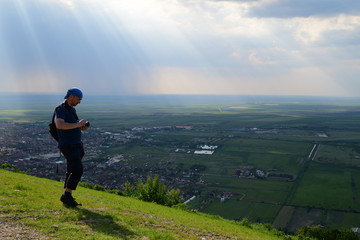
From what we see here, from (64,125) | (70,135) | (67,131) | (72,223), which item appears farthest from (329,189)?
(64,125)

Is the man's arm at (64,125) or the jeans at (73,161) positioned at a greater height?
the man's arm at (64,125)

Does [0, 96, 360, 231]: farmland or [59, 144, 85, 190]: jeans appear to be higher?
[59, 144, 85, 190]: jeans

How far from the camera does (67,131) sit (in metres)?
8.77

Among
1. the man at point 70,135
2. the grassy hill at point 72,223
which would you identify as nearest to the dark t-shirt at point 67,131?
the man at point 70,135

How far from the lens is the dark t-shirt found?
8.66 meters

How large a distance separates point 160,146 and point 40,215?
10260 centimetres

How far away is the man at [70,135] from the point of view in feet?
28.1

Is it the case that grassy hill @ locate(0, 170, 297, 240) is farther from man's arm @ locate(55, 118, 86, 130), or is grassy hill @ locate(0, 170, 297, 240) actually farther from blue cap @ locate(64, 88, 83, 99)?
blue cap @ locate(64, 88, 83, 99)

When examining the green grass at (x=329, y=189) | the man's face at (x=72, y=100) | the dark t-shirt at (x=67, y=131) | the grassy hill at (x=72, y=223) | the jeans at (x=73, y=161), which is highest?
the man's face at (x=72, y=100)

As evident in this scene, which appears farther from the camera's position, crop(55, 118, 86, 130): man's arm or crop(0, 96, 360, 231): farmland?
crop(0, 96, 360, 231): farmland

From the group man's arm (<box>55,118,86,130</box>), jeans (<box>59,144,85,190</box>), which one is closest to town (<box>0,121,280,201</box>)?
jeans (<box>59,144,85,190</box>)

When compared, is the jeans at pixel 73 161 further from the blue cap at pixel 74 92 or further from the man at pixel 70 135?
the blue cap at pixel 74 92

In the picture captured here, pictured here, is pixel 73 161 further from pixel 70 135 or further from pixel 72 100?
pixel 72 100

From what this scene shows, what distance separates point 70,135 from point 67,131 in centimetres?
15
